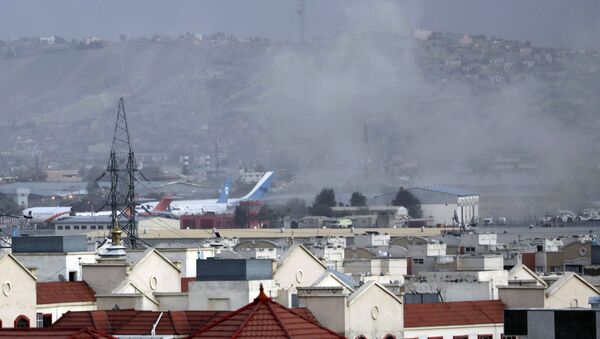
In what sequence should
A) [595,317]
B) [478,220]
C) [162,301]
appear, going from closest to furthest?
[595,317] → [162,301] → [478,220]

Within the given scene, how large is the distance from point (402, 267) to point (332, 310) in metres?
23.5

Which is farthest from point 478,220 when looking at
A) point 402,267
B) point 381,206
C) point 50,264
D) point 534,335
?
point 534,335

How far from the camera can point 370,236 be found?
78688mm

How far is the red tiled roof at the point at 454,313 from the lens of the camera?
30641 millimetres

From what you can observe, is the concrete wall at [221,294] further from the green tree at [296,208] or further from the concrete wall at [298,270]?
the green tree at [296,208]

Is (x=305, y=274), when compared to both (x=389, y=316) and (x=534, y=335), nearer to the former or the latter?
(x=389, y=316)

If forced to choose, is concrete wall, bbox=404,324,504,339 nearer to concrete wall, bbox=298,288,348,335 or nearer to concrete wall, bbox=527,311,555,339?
concrete wall, bbox=298,288,348,335

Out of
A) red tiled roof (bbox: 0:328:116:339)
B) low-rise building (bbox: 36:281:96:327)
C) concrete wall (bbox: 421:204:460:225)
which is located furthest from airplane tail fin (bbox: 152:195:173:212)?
red tiled roof (bbox: 0:328:116:339)

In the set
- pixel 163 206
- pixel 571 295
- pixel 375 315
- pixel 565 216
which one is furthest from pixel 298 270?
pixel 163 206

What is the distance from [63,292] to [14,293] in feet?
6.78

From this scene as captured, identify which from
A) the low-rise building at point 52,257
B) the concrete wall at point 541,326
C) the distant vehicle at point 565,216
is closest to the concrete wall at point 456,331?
the low-rise building at point 52,257

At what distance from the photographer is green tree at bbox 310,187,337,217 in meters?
148

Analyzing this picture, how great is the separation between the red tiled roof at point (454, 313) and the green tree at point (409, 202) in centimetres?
11836

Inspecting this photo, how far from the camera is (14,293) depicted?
30.0 metres
